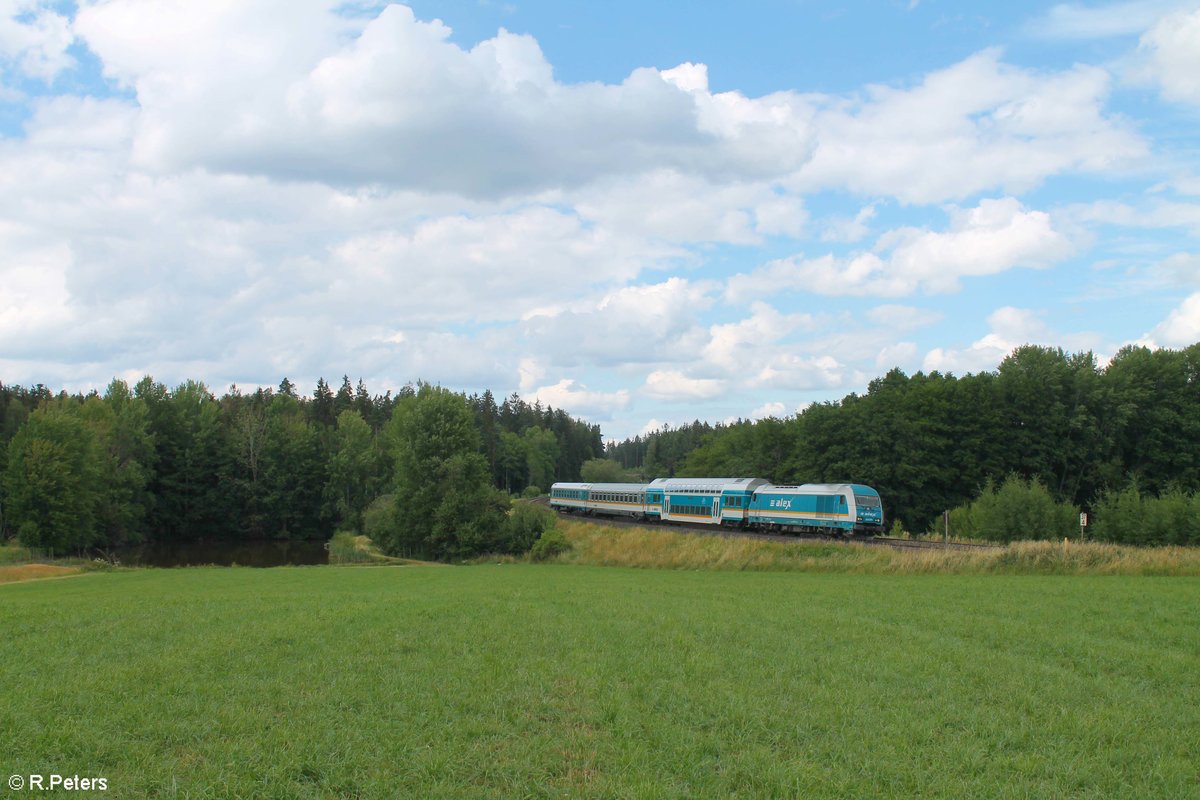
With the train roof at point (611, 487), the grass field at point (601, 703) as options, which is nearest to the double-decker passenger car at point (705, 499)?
the train roof at point (611, 487)

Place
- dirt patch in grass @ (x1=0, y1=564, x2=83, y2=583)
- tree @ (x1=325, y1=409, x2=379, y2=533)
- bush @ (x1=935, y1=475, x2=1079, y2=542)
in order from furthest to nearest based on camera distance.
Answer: tree @ (x1=325, y1=409, x2=379, y2=533) → bush @ (x1=935, y1=475, x2=1079, y2=542) → dirt patch in grass @ (x1=0, y1=564, x2=83, y2=583)

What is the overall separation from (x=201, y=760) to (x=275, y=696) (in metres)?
1.94

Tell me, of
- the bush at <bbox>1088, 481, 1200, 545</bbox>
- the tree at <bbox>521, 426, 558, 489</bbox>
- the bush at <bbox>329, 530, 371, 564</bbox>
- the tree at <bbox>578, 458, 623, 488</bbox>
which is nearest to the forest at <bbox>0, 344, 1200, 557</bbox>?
the bush at <bbox>1088, 481, 1200, 545</bbox>

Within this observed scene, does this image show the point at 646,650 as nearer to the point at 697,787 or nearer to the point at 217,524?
the point at 697,787

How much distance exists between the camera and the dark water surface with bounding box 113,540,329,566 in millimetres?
65044

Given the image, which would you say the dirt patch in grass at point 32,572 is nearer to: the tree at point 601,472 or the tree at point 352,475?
the tree at point 352,475

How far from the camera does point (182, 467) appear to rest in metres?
87.8

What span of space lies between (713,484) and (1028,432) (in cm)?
3392

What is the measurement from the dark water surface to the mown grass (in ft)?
105

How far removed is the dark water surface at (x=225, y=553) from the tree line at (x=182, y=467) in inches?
119

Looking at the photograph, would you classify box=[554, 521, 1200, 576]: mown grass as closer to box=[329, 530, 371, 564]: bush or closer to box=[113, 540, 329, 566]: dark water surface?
box=[329, 530, 371, 564]: bush

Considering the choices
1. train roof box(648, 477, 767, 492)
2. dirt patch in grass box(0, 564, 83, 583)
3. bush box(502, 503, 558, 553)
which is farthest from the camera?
bush box(502, 503, 558, 553)

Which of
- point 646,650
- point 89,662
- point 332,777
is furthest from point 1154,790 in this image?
point 89,662

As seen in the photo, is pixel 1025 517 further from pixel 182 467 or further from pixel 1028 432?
pixel 182 467
